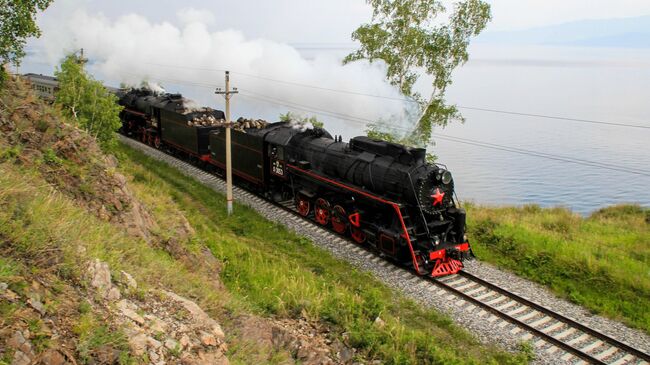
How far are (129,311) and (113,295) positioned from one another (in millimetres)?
339

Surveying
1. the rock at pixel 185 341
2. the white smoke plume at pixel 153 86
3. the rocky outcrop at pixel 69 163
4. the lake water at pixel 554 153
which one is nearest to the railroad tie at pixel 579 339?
the rock at pixel 185 341

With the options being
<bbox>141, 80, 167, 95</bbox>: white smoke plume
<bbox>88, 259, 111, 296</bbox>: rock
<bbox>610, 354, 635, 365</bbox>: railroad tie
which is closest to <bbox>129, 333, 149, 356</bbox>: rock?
<bbox>88, 259, 111, 296</bbox>: rock

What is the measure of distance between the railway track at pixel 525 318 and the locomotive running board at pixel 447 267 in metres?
0.16

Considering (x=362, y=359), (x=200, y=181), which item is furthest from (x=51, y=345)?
(x=200, y=181)

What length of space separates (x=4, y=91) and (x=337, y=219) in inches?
366

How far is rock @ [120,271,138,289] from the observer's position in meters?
6.27

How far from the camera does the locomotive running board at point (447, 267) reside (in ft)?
38.7

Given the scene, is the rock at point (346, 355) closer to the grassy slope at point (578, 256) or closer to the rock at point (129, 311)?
the rock at point (129, 311)

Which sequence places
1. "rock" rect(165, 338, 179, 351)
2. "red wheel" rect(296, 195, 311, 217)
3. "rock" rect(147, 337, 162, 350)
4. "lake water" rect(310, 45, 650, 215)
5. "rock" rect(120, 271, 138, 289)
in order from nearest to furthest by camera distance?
"rock" rect(147, 337, 162, 350)
"rock" rect(165, 338, 179, 351)
"rock" rect(120, 271, 138, 289)
"red wheel" rect(296, 195, 311, 217)
"lake water" rect(310, 45, 650, 215)

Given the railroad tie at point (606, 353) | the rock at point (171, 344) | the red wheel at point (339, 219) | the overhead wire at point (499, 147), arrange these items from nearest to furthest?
the rock at point (171, 344), the railroad tie at point (606, 353), the red wheel at point (339, 219), the overhead wire at point (499, 147)

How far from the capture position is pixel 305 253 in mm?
13203

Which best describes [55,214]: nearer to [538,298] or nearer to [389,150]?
[389,150]

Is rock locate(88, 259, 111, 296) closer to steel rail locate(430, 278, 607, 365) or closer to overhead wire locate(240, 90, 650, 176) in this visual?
steel rail locate(430, 278, 607, 365)

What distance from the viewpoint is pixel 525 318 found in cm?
1006
